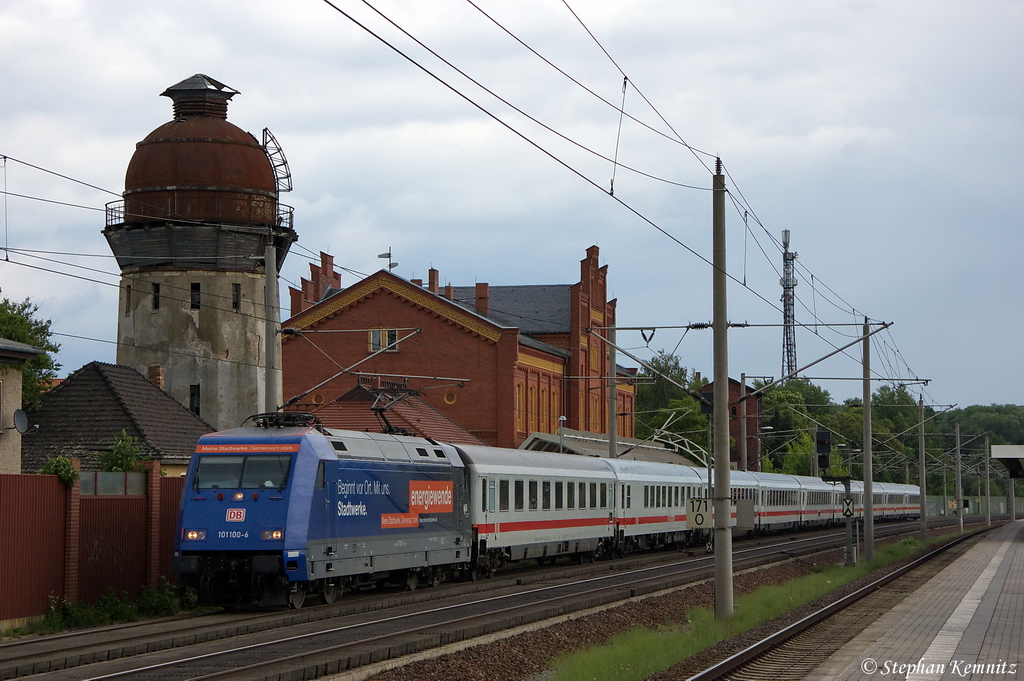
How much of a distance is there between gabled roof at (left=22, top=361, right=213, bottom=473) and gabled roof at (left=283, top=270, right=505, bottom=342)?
2625 cm

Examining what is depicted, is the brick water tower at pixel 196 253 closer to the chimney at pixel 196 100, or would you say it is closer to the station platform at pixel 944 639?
the chimney at pixel 196 100

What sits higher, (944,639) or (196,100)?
(196,100)

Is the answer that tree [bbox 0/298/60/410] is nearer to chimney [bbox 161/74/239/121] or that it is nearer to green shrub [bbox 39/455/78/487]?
chimney [bbox 161/74/239/121]

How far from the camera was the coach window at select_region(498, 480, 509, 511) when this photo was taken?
30656mm

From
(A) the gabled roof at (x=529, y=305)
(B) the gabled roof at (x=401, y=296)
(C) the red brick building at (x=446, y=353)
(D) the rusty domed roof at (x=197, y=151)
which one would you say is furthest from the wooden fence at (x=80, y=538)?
(A) the gabled roof at (x=529, y=305)

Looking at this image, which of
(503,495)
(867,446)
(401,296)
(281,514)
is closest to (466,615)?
(281,514)

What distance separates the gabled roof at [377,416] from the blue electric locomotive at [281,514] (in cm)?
1916

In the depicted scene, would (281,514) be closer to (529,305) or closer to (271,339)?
(271,339)

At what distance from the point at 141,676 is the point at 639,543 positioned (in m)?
30.0

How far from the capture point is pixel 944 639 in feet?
57.6

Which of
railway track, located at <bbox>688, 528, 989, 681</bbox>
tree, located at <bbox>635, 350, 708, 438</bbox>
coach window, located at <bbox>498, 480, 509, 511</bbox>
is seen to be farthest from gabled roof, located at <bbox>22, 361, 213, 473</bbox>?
tree, located at <bbox>635, 350, 708, 438</bbox>

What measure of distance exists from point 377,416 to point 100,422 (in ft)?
41.8

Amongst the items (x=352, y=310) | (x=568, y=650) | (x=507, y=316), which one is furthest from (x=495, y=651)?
(x=507, y=316)

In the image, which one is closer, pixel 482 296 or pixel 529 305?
pixel 482 296
